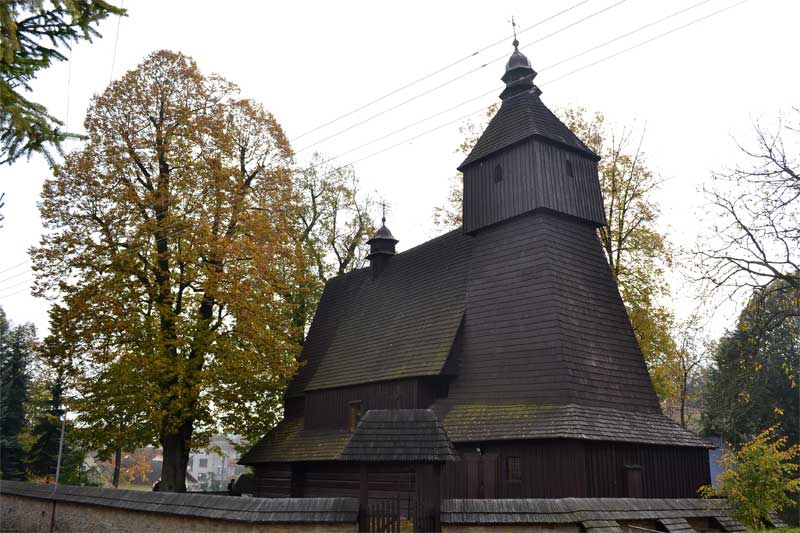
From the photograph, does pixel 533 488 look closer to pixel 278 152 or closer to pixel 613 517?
pixel 613 517

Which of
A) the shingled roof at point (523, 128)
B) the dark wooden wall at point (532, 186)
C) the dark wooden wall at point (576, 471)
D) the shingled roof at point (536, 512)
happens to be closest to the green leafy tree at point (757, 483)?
the dark wooden wall at point (576, 471)

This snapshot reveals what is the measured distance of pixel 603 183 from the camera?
27406 mm

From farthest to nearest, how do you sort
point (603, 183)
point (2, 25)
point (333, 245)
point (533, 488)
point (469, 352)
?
point (333, 245)
point (603, 183)
point (469, 352)
point (533, 488)
point (2, 25)

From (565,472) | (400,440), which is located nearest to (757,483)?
(565,472)

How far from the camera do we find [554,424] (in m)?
16.1

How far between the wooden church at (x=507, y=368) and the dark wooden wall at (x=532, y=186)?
5 cm

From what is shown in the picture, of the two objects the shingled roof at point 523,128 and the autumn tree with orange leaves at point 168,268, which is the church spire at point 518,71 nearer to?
the shingled roof at point 523,128

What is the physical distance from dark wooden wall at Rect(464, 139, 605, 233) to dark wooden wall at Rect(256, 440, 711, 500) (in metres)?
7.35

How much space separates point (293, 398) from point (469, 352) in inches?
437

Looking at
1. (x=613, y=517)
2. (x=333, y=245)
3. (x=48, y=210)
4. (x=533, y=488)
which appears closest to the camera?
(x=613, y=517)

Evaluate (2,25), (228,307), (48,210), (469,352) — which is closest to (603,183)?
(469,352)

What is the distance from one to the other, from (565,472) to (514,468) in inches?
58.3

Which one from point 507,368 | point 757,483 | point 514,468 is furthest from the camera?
point 507,368

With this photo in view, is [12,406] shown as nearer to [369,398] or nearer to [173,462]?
[173,462]
